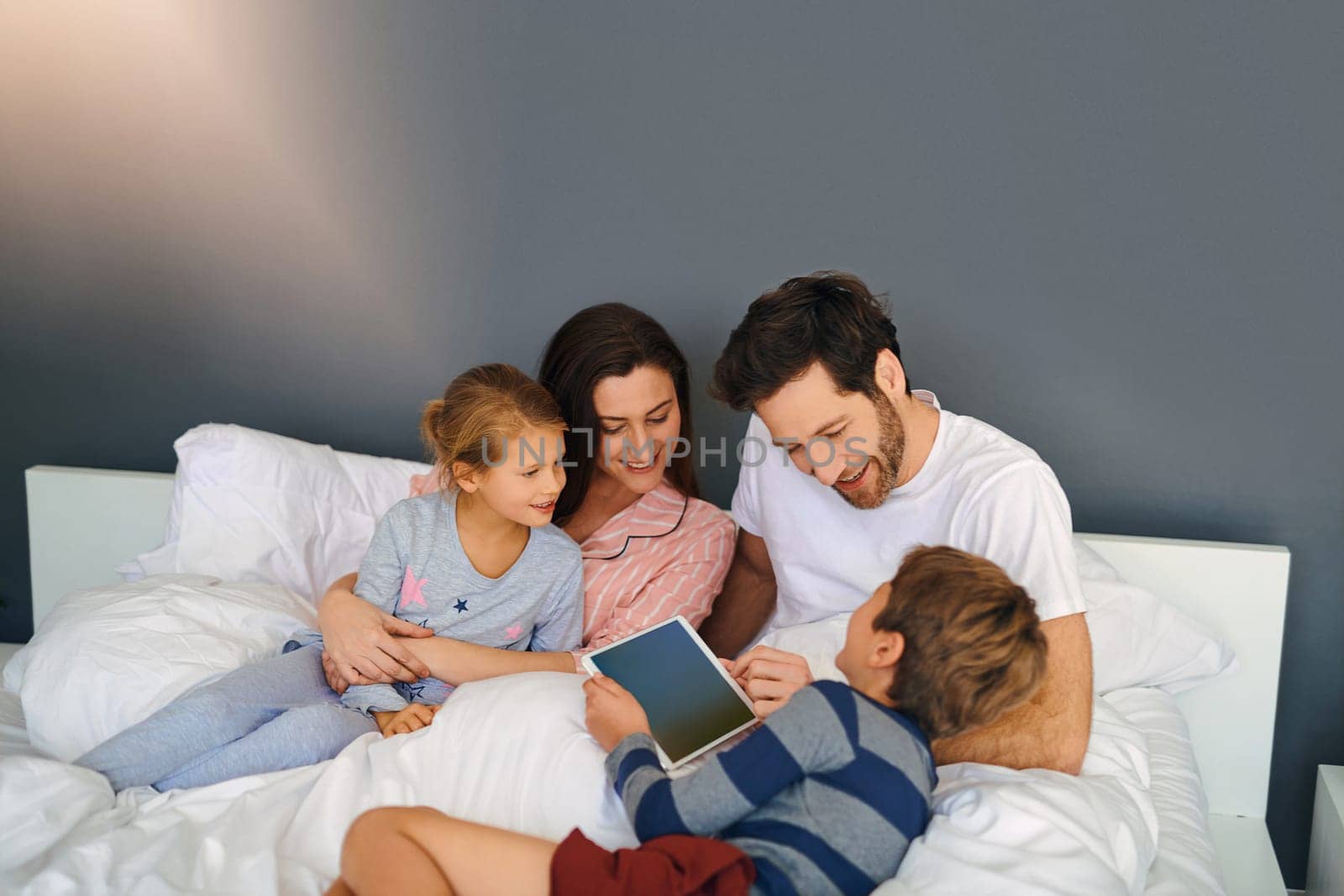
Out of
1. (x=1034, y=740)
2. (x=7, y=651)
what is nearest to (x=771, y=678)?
(x=1034, y=740)

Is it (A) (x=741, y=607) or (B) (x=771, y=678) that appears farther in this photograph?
(A) (x=741, y=607)

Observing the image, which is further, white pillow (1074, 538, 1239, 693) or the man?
white pillow (1074, 538, 1239, 693)

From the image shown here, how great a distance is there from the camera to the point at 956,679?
126cm

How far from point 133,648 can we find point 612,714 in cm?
80

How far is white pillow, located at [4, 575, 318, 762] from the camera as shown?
5.30 feet

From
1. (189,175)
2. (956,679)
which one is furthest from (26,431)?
(956,679)

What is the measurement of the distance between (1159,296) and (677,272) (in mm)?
898

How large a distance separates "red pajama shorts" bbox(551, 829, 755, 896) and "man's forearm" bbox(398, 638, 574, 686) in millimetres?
508

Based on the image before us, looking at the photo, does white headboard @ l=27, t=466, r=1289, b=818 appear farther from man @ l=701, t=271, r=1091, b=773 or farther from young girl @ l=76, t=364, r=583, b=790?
young girl @ l=76, t=364, r=583, b=790

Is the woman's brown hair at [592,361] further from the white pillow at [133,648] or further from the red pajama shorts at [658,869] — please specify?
the red pajama shorts at [658,869]

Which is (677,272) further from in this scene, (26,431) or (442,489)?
(26,431)

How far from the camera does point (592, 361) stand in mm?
1813

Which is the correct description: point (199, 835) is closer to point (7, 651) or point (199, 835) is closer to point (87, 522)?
point (87, 522)

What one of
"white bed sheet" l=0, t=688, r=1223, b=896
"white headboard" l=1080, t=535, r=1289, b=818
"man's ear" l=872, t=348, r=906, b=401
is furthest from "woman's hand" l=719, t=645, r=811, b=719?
"white headboard" l=1080, t=535, r=1289, b=818
